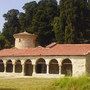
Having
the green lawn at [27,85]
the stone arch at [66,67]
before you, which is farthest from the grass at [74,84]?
the stone arch at [66,67]

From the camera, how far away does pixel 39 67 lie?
190 feet

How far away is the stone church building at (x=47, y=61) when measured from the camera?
170 feet

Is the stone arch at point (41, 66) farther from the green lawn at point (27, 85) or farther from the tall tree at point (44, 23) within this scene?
the tall tree at point (44, 23)

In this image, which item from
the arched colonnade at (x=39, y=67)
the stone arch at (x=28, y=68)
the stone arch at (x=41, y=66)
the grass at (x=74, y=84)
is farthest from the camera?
the stone arch at (x=28, y=68)

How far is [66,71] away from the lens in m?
55.2

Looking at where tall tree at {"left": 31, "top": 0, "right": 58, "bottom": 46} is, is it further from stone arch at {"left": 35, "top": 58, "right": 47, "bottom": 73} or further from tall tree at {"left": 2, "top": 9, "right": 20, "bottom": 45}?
stone arch at {"left": 35, "top": 58, "right": 47, "bottom": 73}

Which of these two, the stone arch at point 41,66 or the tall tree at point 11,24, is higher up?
the tall tree at point 11,24

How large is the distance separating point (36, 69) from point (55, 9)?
26.0 metres

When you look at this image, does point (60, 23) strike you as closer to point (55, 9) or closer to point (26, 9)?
point (55, 9)

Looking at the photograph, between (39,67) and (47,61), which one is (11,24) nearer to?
(39,67)

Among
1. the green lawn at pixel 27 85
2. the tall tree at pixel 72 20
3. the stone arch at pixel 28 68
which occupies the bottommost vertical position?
the green lawn at pixel 27 85

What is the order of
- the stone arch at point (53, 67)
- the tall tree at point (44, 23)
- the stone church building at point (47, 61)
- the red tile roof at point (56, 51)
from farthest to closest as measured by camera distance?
the tall tree at point (44, 23) < the stone arch at point (53, 67) < the red tile roof at point (56, 51) < the stone church building at point (47, 61)

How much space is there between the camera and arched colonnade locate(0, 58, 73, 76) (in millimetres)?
54812

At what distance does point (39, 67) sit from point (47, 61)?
145 inches
